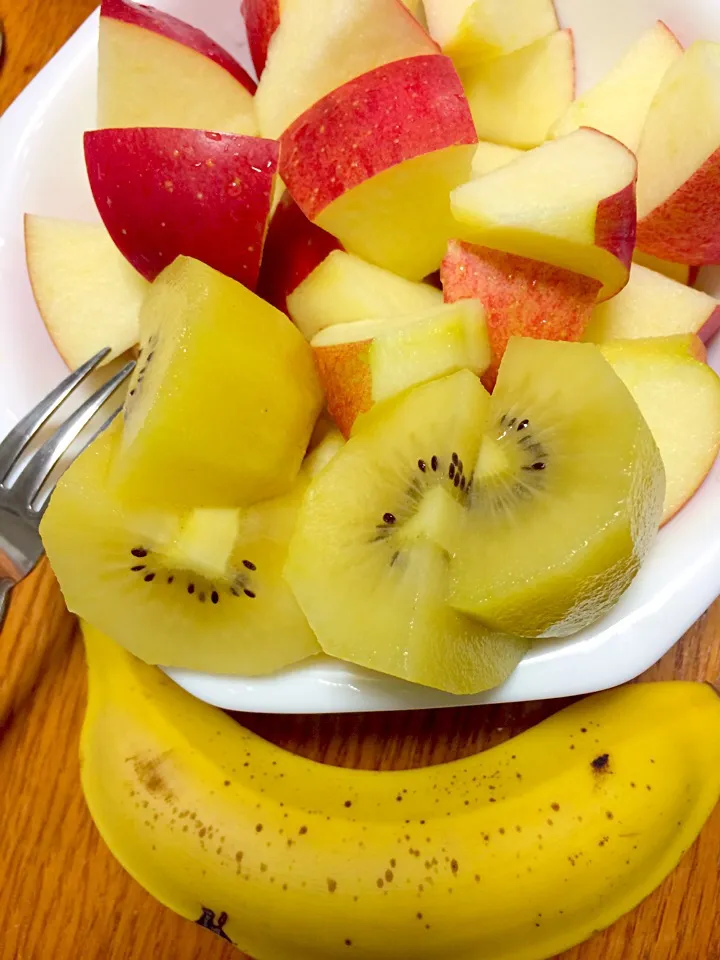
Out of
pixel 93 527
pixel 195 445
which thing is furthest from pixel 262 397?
pixel 93 527

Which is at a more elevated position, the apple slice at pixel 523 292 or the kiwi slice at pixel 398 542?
the apple slice at pixel 523 292

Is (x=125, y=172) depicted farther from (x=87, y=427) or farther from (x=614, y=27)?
(x=614, y=27)

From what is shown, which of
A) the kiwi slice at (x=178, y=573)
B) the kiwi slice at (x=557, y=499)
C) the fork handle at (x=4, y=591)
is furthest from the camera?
the fork handle at (x=4, y=591)

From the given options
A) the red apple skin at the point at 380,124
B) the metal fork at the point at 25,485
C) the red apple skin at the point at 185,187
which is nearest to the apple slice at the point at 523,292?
the red apple skin at the point at 380,124

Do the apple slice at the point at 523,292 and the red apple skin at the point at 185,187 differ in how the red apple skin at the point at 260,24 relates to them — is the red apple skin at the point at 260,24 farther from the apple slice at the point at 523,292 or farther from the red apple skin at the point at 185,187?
the apple slice at the point at 523,292

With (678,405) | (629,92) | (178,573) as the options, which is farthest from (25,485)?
(629,92)

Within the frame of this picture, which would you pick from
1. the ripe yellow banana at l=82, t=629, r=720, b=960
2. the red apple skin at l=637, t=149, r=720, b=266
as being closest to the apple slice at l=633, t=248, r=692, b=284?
the red apple skin at l=637, t=149, r=720, b=266
